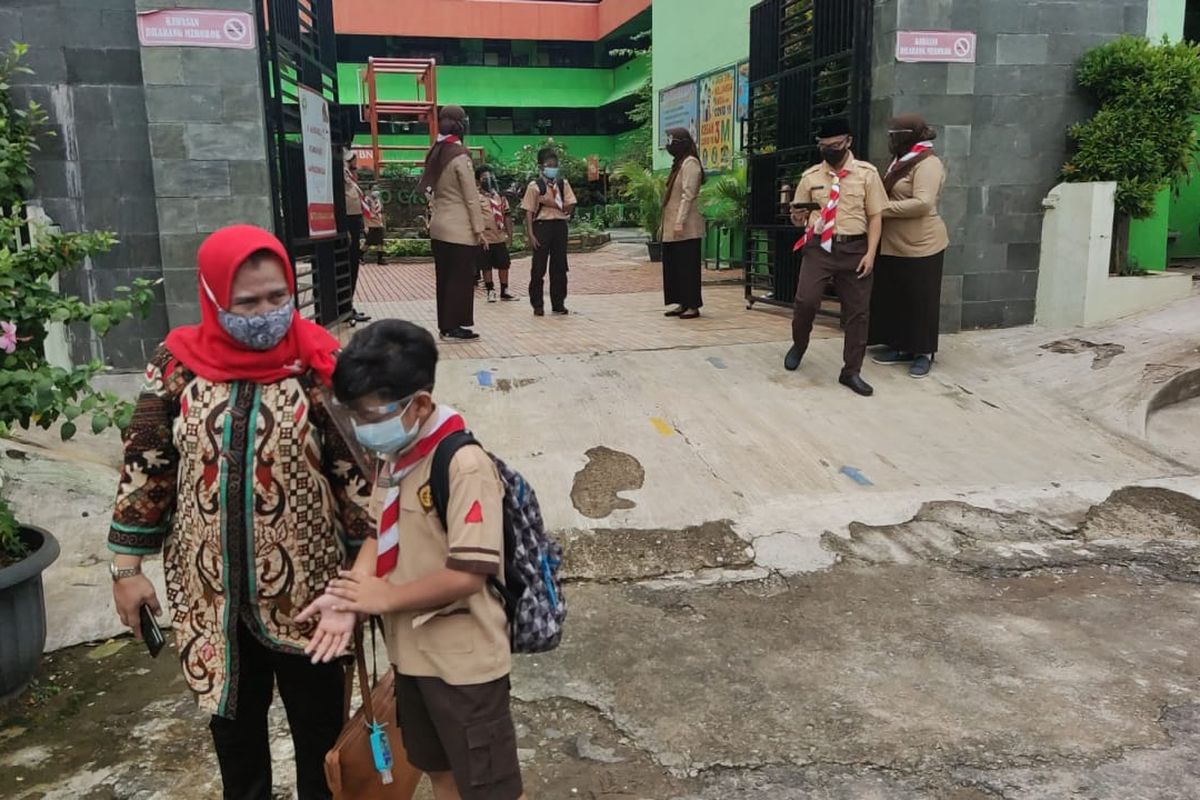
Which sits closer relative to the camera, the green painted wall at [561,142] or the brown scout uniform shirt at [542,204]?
the brown scout uniform shirt at [542,204]

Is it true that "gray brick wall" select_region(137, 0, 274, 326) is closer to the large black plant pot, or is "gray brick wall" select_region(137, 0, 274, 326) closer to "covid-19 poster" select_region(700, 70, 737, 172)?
the large black plant pot

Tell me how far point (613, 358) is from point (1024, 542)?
299 cm

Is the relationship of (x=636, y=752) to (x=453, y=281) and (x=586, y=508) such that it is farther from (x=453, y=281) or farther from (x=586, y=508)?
(x=453, y=281)

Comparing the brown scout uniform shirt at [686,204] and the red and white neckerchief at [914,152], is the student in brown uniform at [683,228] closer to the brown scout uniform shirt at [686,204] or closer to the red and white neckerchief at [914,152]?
the brown scout uniform shirt at [686,204]

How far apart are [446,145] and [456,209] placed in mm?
486

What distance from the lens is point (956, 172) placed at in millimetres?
7102

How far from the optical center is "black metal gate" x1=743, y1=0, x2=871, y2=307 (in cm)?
723

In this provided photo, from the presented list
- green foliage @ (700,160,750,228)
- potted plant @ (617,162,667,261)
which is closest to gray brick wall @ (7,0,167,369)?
green foliage @ (700,160,750,228)

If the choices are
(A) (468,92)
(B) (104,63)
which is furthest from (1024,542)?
(A) (468,92)

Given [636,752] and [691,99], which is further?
[691,99]

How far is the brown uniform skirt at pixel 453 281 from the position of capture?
7.23 metres

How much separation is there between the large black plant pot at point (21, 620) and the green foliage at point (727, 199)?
976 cm

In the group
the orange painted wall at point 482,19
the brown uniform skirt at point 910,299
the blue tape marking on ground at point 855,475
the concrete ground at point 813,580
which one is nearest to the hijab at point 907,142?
the brown uniform skirt at point 910,299

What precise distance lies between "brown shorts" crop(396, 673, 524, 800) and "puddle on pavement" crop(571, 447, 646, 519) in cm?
263
